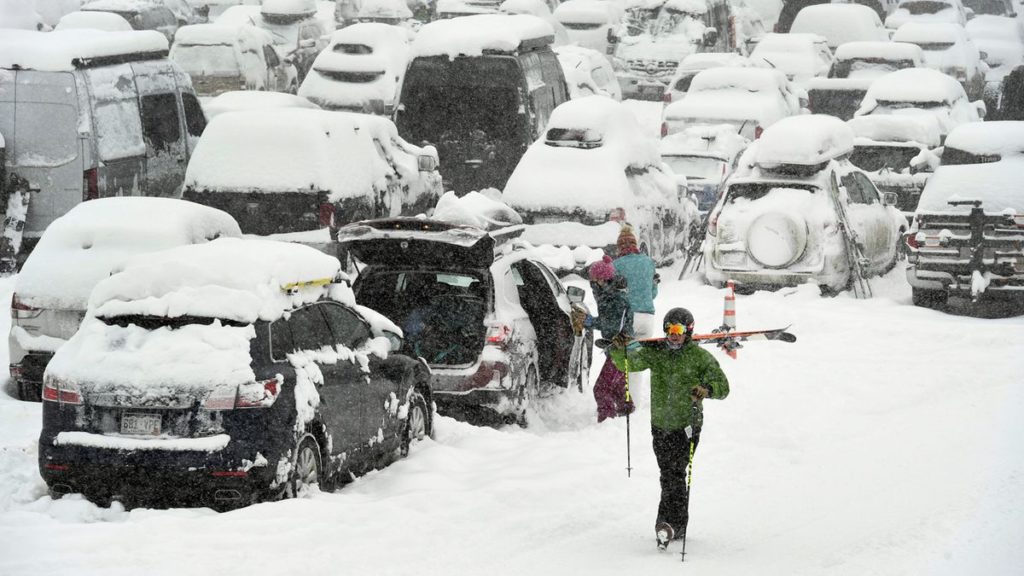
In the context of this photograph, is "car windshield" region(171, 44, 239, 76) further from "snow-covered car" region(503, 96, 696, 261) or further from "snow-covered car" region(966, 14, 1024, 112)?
"snow-covered car" region(966, 14, 1024, 112)

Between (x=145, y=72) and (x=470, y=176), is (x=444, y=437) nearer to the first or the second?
(x=145, y=72)

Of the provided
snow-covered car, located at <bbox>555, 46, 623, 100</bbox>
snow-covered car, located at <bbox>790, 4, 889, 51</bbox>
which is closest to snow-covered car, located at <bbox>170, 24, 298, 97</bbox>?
snow-covered car, located at <bbox>555, 46, 623, 100</bbox>

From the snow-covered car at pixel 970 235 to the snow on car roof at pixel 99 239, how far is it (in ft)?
28.0

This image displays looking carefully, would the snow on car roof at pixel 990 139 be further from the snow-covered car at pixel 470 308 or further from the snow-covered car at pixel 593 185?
the snow-covered car at pixel 470 308

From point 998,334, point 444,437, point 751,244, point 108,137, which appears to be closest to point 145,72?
point 108,137

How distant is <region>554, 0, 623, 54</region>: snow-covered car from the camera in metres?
39.8

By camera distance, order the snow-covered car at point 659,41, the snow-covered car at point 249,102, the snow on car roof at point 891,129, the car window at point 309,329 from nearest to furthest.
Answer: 1. the car window at point 309,329
2. the snow-covered car at point 249,102
3. the snow on car roof at point 891,129
4. the snow-covered car at point 659,41

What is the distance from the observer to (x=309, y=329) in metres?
10.0

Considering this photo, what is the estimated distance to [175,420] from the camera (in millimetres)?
9031

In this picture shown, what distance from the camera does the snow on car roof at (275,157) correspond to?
1684cm

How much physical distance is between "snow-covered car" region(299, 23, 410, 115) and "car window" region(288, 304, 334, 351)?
692 inches

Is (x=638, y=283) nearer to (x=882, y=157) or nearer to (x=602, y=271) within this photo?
(x=602, y=271)

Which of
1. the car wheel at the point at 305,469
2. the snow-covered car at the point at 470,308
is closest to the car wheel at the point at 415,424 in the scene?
the snow-covered car at the point at 470,308

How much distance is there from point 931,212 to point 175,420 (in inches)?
473
